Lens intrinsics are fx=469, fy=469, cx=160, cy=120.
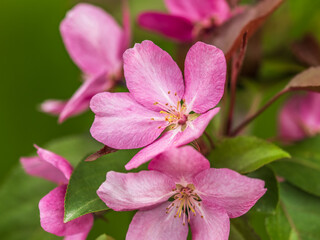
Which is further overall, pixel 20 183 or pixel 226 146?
pixel 20 183

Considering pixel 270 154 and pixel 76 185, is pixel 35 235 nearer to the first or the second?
pixel 76 185

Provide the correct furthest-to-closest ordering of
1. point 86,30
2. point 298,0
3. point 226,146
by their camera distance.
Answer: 1. point 298,0
2. point 86,30
3. point 226,146

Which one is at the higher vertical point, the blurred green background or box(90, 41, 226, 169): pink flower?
box(90, 41, 226, 169): pink flower

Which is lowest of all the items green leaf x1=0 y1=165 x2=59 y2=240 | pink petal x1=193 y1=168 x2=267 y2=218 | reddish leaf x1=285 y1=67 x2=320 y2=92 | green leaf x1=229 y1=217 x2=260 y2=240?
green leaf x1=0 y1=165 x2=59 y2=240

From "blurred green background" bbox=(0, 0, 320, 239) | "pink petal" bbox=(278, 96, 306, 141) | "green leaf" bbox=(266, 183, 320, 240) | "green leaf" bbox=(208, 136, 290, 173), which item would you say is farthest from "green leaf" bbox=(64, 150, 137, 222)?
"blurred green background" bbox=(0, 0, 320, 239)

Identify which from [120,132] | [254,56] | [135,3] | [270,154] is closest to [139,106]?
[120,132]

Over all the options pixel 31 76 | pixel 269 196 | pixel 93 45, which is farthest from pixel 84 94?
pixel 31 76

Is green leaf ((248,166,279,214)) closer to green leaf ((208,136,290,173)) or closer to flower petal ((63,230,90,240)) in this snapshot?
green leaf ((208,136,290,173))

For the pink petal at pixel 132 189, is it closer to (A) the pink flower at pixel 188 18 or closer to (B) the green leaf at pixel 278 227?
(B) the green leaf at pixel 278 227
